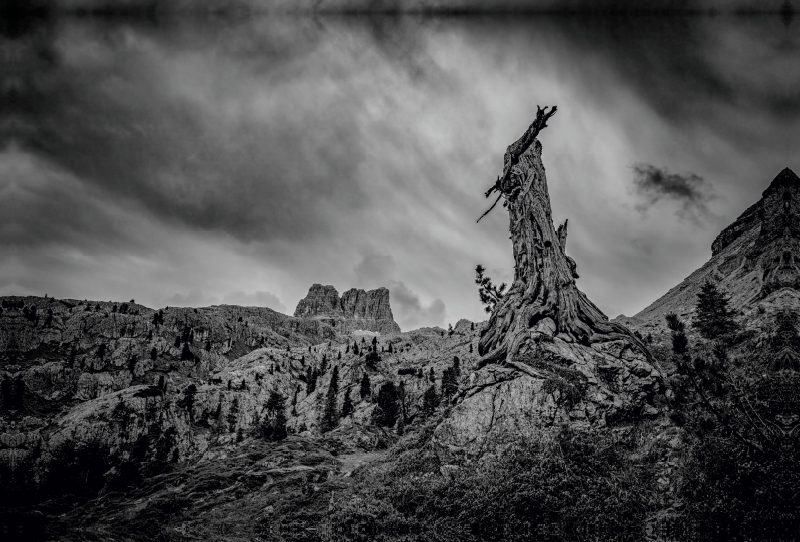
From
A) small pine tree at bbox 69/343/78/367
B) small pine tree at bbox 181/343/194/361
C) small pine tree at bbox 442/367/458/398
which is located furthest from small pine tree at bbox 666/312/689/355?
small pine tree at bbox 181/343/194/361

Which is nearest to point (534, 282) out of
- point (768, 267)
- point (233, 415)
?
point (768, 267)

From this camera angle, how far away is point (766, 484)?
9305 mm

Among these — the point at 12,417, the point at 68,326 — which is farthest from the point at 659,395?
the point at 68,326

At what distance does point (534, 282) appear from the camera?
24938 millimetres

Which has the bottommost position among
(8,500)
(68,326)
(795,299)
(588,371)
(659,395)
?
(8,500)

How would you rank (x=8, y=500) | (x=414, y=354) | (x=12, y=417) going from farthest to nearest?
(x=414, y=354) → (x=12, y=417) → (x=8, y=500)

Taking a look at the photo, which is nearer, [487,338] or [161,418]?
[487,338]

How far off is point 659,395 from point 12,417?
497 feet

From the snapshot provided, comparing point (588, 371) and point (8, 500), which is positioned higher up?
point (588, 371)

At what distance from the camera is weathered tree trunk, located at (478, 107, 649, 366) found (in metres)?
22.7

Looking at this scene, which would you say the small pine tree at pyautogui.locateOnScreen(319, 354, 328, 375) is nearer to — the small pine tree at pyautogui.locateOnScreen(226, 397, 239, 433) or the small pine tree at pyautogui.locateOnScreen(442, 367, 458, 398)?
the small pine tree at pyautogui.locateOnScreen(226, 397, 239, 433)

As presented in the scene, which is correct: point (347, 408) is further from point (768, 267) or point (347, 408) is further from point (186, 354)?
point (186, 354)

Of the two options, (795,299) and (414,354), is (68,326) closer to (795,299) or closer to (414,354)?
(414,354)

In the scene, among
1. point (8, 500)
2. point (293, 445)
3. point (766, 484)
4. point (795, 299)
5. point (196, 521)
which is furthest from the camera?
point (8, 500)
